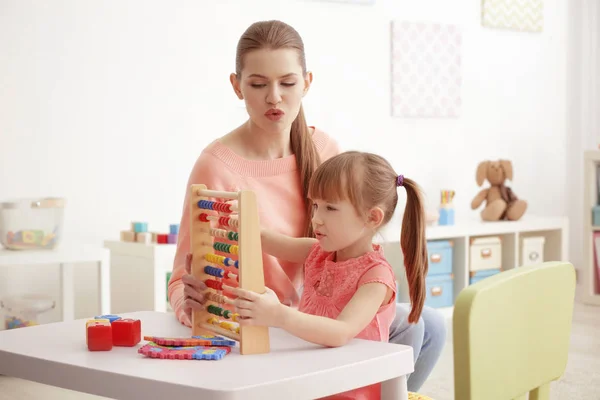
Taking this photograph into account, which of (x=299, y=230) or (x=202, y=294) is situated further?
(x=299, y=230)

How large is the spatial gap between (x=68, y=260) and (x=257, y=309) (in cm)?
196

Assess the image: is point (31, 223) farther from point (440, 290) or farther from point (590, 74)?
point (590, 74)

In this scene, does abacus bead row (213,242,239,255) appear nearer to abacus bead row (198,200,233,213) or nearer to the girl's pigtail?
abacus bead row (198,200,233,213)

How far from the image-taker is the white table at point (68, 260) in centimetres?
301

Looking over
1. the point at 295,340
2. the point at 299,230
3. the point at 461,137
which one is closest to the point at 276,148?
the point at 299,230

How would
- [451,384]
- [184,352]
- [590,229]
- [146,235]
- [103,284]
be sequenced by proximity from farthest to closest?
[590,229] → [146,235] → [103,284] → [451,384] → [184,352]

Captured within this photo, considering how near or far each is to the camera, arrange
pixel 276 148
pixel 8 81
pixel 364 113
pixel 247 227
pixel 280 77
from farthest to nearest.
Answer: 1. pixel 364 113
2. pixel 8 81
3. pixel 276 148
4. pixel 280 77
5. pixel 247 227

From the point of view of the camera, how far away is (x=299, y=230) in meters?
1.94

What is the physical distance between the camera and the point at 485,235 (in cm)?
442

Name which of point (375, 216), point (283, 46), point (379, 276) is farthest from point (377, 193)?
point (283, 46)

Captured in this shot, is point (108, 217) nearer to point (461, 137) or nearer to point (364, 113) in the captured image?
point (364, 113)

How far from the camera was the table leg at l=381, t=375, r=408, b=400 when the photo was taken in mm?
1272

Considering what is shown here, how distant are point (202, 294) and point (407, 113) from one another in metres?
3.12

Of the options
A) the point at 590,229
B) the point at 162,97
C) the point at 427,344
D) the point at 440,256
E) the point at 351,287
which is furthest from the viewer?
the point at 590,229
